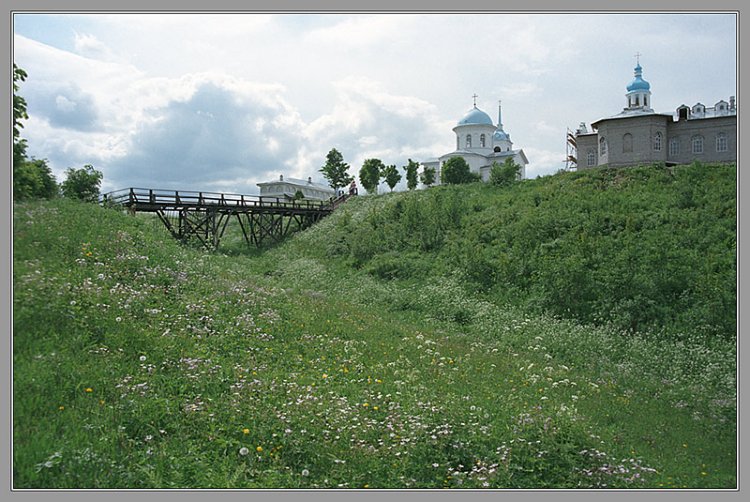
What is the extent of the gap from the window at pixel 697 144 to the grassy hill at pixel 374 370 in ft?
79.0

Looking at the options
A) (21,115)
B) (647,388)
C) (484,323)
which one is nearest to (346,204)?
(484,323)

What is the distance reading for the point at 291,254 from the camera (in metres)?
34.3

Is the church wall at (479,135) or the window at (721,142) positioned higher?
the church wall at (479,135)

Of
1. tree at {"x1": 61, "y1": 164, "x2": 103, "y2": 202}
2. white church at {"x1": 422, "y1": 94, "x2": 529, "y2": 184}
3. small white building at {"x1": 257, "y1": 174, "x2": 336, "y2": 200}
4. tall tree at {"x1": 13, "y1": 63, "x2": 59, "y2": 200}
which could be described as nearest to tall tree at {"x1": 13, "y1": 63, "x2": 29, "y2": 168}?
tall tree at {"x1": 13, "y1": 63, "x2": 59, "y2": 200}

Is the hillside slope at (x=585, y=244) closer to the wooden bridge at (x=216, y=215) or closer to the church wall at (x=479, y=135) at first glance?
the wooden bridge at (x=216, y=215)

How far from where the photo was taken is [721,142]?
138 ft

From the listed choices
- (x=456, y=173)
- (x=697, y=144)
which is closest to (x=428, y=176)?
(x=456, y=173)

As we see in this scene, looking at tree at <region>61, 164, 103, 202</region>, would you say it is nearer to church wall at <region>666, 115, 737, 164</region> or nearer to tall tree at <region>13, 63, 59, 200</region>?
tall tree at <region>13, 63, 59, 200</region>

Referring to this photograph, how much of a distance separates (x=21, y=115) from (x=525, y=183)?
115 ft

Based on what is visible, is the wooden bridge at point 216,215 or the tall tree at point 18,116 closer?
the tall tree at point 18,116

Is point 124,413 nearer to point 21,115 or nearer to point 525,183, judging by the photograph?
point 21,115

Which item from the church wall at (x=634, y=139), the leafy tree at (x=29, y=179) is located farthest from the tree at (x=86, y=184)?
the church wall at (x=634, y=139)

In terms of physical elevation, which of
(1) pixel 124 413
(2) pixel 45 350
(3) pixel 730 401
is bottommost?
(3) pixel 730 401

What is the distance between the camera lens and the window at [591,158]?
47.9 metres
